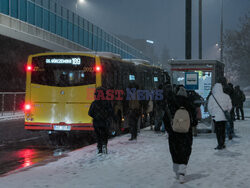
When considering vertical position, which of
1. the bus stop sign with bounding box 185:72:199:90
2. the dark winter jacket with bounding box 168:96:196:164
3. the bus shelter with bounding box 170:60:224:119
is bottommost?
the dark winter jacket with bounding box 168:96:196:164

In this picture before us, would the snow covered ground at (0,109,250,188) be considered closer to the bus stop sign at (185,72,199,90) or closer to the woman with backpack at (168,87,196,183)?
the woman with backpack at (168,87,196,183)

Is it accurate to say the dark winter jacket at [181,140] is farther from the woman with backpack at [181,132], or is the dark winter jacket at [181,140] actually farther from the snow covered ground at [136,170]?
the snow covered ground at [136,170]

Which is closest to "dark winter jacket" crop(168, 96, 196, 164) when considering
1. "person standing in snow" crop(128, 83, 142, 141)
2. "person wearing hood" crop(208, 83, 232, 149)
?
"person wearing hood" crop(208, 83, 232, 149)

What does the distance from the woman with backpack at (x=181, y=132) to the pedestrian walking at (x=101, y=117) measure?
3.44 metres

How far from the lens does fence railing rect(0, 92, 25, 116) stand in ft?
94.3

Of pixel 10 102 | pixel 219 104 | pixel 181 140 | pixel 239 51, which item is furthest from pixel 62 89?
pixel 239 51

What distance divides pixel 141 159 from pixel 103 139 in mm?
1458

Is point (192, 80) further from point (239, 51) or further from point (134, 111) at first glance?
point (239, 51)

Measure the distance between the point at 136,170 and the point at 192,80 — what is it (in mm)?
7629

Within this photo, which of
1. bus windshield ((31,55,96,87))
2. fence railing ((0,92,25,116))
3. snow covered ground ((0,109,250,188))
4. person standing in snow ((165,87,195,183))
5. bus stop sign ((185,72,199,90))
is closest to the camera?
snow covered ground ((0,109,250,188))

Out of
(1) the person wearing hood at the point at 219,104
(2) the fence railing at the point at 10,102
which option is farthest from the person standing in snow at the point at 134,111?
(2) the fence railing at the point at 10,102

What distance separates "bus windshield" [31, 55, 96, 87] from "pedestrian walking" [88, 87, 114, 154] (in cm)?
370

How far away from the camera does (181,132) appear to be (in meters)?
7.86

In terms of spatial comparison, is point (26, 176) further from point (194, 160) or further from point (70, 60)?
point (70, 60)
